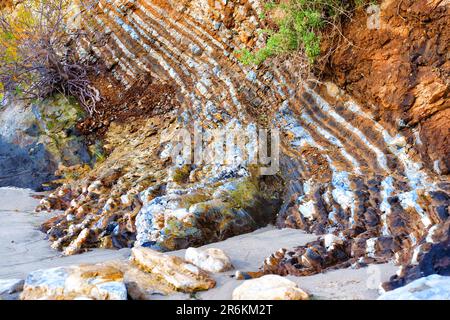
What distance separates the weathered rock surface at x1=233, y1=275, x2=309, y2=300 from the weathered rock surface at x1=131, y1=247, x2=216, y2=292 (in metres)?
0.27

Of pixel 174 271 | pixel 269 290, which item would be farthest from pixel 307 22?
pixel 269 290

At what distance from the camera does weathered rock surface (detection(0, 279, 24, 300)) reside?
93.4 inches

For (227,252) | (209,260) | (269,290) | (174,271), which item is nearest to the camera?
(269,290)

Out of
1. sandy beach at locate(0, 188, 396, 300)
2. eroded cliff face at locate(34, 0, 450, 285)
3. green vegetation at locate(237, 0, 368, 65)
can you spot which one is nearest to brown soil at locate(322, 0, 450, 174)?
eroded cliff face at locate(34, 0, 450, 285)

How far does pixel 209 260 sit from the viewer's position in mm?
2881

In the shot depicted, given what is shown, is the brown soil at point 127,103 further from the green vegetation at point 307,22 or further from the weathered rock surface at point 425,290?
the weathered rock surface at point 425,290

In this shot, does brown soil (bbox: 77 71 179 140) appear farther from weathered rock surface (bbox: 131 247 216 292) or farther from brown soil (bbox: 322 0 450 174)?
weathered rock surface (bbox: 131 247 216 292)

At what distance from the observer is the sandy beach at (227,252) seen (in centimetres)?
239

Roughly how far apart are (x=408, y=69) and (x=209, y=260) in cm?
243

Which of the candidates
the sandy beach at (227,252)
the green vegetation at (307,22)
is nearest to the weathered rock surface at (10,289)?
the sandy beach at (227,252)

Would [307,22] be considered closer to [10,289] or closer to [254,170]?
[254,170]

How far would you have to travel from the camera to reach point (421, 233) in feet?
9.21

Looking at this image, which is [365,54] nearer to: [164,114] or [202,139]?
[202,139]
